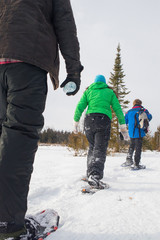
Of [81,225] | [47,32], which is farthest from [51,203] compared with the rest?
[47,32]

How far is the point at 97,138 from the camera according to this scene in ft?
9.66

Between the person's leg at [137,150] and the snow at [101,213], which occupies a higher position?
the person's leg at [137,150]

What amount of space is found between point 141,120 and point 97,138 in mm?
2966

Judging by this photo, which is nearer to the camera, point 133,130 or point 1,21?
point 1,21

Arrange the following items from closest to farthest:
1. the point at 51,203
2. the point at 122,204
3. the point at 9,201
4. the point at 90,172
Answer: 1. the point at 9,201
2. the point at 122,204
3. the point at 51,203
4. the point at 90,172

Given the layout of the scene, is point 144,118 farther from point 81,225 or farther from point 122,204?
point 81,225

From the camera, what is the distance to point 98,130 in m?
2.97

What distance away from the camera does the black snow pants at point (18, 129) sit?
105cm

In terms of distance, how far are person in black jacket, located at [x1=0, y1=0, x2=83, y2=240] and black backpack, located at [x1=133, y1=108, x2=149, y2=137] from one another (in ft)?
14.4

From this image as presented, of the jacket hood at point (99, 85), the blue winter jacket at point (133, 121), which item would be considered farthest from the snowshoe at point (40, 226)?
the blue winter jacket at point (133, 121)

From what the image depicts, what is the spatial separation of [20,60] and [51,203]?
1569 millimetres

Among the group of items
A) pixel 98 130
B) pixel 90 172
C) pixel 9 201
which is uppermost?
pixel 98 130

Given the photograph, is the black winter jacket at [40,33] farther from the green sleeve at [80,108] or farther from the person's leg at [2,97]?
the green sleeve at [80,108]

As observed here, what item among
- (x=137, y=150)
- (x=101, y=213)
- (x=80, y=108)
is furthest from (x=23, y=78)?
(x=137, y=150)
